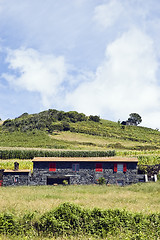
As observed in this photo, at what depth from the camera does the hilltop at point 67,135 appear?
7388cm

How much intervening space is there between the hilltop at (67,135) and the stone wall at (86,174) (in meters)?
28.9

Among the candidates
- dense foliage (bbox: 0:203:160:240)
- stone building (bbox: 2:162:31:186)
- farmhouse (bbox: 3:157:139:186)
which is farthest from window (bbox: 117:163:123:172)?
dense foliage (bbox: 0:203:160:240)

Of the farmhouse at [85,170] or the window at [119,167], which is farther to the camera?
the window at [119,167]

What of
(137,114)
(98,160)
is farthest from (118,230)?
(137,114)

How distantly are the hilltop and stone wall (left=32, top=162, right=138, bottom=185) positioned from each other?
28866 millimetres

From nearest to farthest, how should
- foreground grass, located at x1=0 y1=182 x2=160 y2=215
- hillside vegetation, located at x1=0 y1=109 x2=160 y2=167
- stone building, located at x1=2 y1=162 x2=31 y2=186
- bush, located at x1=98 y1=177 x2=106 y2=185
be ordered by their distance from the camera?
foreground grass, located at x1=0 y1=182 x2=160 y2=215
stone building, located at x1=2 y1=162 x2=31 y2=186
bush, located at x1=98 y1=177 x2=106 y2=185
hillside vegetation, located at x1=0 y1=109 x2=160 y2=167

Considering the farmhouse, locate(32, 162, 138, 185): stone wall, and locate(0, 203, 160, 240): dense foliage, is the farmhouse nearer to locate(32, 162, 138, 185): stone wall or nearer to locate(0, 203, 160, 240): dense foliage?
locate(32, 162, 138, 185): stone wall

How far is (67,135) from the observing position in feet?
281

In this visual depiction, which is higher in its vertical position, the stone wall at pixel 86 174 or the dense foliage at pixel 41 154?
the dense foliage at pixel 41 154

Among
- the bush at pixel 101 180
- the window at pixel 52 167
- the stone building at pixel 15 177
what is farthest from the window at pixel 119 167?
the stone building at pixel 15 177

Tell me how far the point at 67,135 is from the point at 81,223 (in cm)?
7500

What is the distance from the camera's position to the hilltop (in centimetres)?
7388

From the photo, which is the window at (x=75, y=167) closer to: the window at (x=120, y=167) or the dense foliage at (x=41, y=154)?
the window at (x=120, y=167)

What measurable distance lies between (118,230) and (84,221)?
58.5 inches
